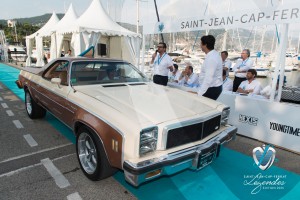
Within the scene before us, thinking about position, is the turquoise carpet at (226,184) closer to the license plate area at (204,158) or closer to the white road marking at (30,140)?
the license plate area at (204,158)

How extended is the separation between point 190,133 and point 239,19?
3.10 m

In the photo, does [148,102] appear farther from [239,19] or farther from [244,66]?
[244,66]

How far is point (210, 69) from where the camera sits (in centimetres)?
346

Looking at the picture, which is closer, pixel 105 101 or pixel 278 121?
pixel 105 101

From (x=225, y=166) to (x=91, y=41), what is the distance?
985cm

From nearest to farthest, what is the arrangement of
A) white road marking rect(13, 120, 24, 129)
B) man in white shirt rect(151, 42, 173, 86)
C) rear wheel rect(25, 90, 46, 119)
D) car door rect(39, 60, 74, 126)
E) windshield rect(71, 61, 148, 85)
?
car door rect(39, 60, 74, 126)
windshield rect(71, 61, 148, 85)
white road marking rect(13, 120, 24, 129)
rear wheel rect(25, 90, 46, 119)
man in white shirt rect(151, 42, 173, 86)

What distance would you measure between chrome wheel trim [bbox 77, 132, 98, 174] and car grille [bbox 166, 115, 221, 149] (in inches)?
42.4

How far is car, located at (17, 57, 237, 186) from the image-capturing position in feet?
6.89

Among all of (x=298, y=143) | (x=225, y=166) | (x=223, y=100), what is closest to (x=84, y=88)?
(x=225, y=166)

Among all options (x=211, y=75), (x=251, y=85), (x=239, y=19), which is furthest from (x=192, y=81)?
(x=211, y=75)

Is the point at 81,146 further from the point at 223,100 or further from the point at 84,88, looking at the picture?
the point at 223,100

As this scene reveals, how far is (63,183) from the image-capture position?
2672mm

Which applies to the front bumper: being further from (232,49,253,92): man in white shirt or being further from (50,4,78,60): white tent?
(50,4,78,60): white tent

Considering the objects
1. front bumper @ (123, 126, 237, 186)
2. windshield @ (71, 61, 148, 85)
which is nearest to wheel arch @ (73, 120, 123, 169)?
front bumper @ (123, 126, 237, 186)
